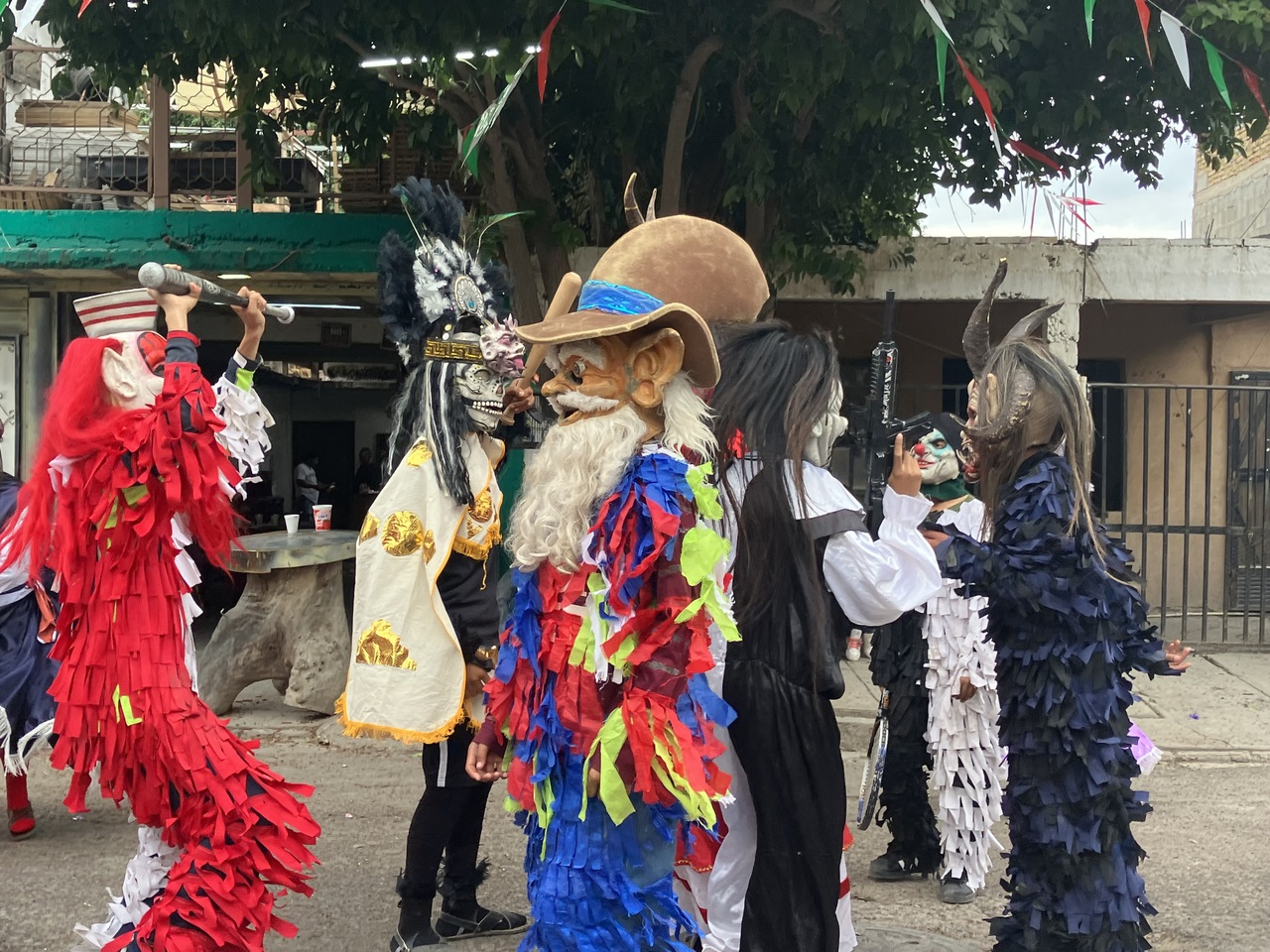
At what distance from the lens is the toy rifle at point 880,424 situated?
10.3ft

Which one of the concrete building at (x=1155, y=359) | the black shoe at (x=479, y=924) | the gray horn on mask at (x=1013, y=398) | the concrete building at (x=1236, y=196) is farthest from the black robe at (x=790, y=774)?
the concrete building at (x=1236, y=196)

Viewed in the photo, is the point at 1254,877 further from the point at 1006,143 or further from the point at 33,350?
the point at 33,350

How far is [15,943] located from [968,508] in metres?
3.69

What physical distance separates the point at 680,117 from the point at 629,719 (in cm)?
554

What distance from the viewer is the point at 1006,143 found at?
7852 millimetres

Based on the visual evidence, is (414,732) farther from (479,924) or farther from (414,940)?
(479,924)

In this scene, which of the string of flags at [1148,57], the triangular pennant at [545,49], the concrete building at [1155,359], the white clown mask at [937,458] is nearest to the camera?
the white clown mask at [937,458]

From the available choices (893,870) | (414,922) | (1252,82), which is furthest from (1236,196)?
(414,922)

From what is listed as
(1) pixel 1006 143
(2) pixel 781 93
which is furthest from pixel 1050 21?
→ (2) pixel 781 93

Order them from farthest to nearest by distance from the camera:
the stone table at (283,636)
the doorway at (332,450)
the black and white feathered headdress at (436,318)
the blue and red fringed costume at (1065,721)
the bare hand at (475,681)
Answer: the doorway at (332,450) < the stone table at (283,636) < the black and white feathered headdress at (436,318) < the bare hand at (475,681) < the blue and red fringed costume at (1065,721)

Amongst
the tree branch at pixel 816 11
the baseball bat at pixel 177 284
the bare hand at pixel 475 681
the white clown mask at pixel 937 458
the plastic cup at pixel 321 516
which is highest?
the tree branch at pixel 816 11

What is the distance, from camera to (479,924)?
13.1 ft

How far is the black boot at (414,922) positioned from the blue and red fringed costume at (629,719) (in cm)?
130

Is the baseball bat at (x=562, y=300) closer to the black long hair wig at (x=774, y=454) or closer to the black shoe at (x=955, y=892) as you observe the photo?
the black long hair wig at (x=774, y=454)
